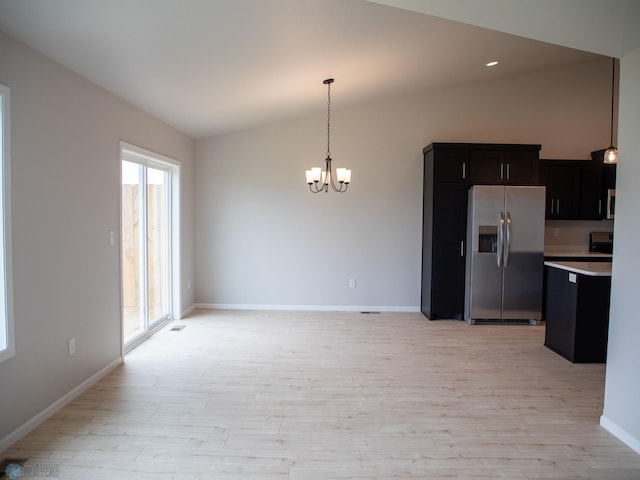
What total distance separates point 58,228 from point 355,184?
12.2 ft

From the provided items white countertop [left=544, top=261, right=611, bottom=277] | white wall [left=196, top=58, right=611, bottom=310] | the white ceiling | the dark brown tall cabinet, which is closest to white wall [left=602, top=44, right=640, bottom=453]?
white countertop [left=544, top=261, right=611, bottom=277]

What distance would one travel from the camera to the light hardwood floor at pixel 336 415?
2.08 m

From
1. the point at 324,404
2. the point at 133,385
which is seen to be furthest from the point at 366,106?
the point at 133,385

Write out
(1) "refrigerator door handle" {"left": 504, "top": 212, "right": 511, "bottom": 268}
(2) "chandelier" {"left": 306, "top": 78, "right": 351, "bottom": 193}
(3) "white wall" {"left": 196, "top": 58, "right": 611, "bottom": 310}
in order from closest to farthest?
(2) "chandelier" {"left": 306, "top": 78, "right": 351, "bottom": 193} < (1) "refrigerator door handle" {"left": 504, "top": 212, "right": 511, "bottom": 268} < (3) "white wall" {"left": 196, "top": 58, "right": 611, "bottom": 310}

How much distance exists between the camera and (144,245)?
4.11 m

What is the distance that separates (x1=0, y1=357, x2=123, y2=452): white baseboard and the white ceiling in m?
2.45

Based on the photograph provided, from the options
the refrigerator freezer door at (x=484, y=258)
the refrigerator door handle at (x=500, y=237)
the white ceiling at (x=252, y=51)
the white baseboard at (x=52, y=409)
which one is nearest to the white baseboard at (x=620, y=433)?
the refrigerator freezer door at (x=484, y=258)

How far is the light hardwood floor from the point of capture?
2078 mm

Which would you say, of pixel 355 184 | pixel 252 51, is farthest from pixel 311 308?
pixel 252 51

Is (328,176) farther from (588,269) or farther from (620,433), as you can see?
Result: (620,433)

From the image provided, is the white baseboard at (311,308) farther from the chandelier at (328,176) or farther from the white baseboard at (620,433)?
the white baseboard at (620,433)

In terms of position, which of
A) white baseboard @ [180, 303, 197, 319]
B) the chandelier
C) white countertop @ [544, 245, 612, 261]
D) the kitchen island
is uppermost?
the chandelier

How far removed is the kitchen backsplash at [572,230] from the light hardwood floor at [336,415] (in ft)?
7.07

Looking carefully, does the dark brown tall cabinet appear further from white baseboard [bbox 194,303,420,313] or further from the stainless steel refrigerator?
white baseboard [bbox 194,303,420,313]
